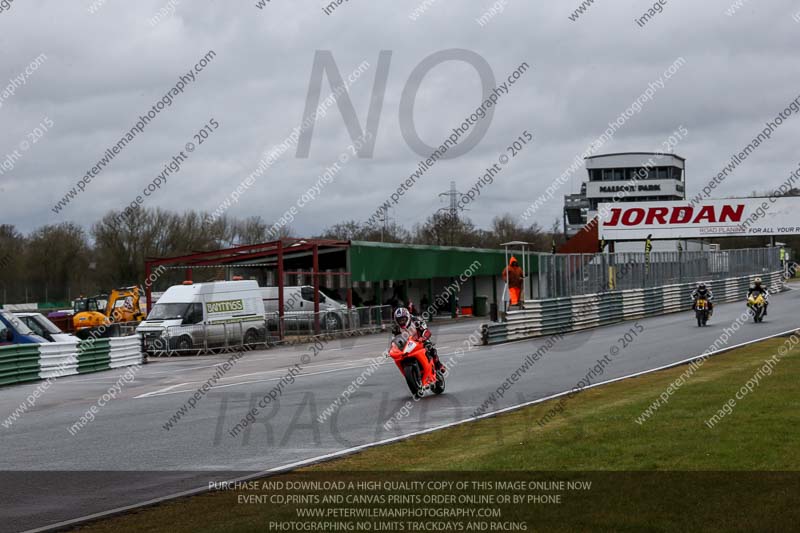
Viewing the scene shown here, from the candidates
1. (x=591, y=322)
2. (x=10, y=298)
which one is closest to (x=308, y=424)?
(x=591, y=322)

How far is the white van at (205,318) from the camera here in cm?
3453

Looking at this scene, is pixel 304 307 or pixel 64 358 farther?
pixel 304 307

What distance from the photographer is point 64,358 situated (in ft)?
86.7

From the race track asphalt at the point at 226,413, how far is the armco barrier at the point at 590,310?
2.15 m

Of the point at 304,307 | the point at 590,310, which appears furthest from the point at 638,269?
the point at 304,307

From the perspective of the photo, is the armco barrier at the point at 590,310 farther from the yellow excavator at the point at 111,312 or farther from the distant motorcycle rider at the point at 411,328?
the yellow excavator at the point at 111,312

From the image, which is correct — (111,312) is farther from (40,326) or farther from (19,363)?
(19,363)

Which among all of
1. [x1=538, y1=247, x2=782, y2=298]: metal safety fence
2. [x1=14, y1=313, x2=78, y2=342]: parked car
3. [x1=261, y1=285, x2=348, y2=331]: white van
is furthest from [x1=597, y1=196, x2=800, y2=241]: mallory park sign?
[x1=14, y1=313, x2=78, y2=342]: parked car

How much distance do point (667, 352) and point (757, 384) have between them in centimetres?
1000

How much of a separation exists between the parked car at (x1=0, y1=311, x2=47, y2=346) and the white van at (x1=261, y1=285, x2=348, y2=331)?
44.4 feet

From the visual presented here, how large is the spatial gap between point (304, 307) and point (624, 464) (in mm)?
35581

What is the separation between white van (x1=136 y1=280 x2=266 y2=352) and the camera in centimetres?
3453

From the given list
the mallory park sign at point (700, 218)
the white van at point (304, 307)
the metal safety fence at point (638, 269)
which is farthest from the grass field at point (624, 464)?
the mallory park sign at point (700, 218)

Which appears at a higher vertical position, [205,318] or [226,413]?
[205,318]
